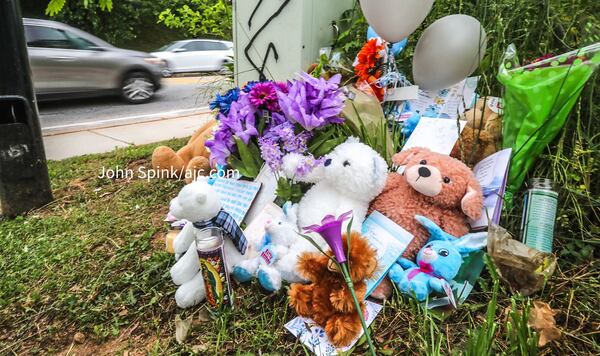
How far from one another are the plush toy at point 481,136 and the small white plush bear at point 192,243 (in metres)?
1.11

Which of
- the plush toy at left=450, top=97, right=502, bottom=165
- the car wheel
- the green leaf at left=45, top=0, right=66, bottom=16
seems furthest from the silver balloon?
the car wheel

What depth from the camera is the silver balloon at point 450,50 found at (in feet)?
6.24

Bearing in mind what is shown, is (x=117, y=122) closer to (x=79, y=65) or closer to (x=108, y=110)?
(x=108, y=110)

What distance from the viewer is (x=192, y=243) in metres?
1.41

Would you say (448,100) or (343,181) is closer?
(343,181)

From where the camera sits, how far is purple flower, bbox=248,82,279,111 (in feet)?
5.65

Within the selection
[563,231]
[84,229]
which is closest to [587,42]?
[563,231]

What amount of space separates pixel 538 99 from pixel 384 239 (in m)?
0.80

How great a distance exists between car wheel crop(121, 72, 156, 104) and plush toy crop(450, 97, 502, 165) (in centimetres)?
692

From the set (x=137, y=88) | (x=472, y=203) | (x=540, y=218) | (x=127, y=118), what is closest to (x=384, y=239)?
(x=472, y=203)

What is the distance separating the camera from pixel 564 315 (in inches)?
48.9

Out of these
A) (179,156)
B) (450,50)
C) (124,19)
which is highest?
(124,19)

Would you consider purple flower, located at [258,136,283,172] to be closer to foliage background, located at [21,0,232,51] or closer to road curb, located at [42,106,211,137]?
road curb, located at [42,106,211,137]

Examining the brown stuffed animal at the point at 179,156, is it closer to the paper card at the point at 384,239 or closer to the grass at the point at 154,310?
the grass at the point at 154,310
